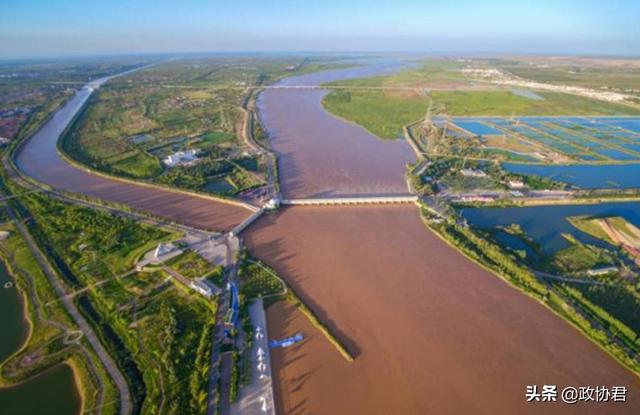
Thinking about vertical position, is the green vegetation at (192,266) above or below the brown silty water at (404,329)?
above

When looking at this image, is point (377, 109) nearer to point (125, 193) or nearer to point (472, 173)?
point (472, 173)

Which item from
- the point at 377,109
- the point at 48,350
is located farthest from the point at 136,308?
the point at 377,109

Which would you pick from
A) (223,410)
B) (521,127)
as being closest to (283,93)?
(521,127)

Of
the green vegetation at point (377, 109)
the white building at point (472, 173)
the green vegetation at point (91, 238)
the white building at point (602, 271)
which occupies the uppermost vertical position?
the green vegetation at point (377, 109)

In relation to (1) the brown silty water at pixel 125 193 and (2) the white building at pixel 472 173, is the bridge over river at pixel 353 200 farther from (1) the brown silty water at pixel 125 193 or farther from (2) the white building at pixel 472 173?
(2) the white building at pixel 472 173

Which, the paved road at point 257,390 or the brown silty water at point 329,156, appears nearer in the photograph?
the paved road at point 257,390

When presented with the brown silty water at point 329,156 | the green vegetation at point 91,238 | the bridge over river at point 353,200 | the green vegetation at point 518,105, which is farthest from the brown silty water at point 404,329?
the green vegetation at point 518,105

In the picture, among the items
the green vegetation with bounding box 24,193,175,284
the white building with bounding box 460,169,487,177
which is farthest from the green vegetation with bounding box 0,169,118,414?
the white building with bounding box 460,169,487,177
